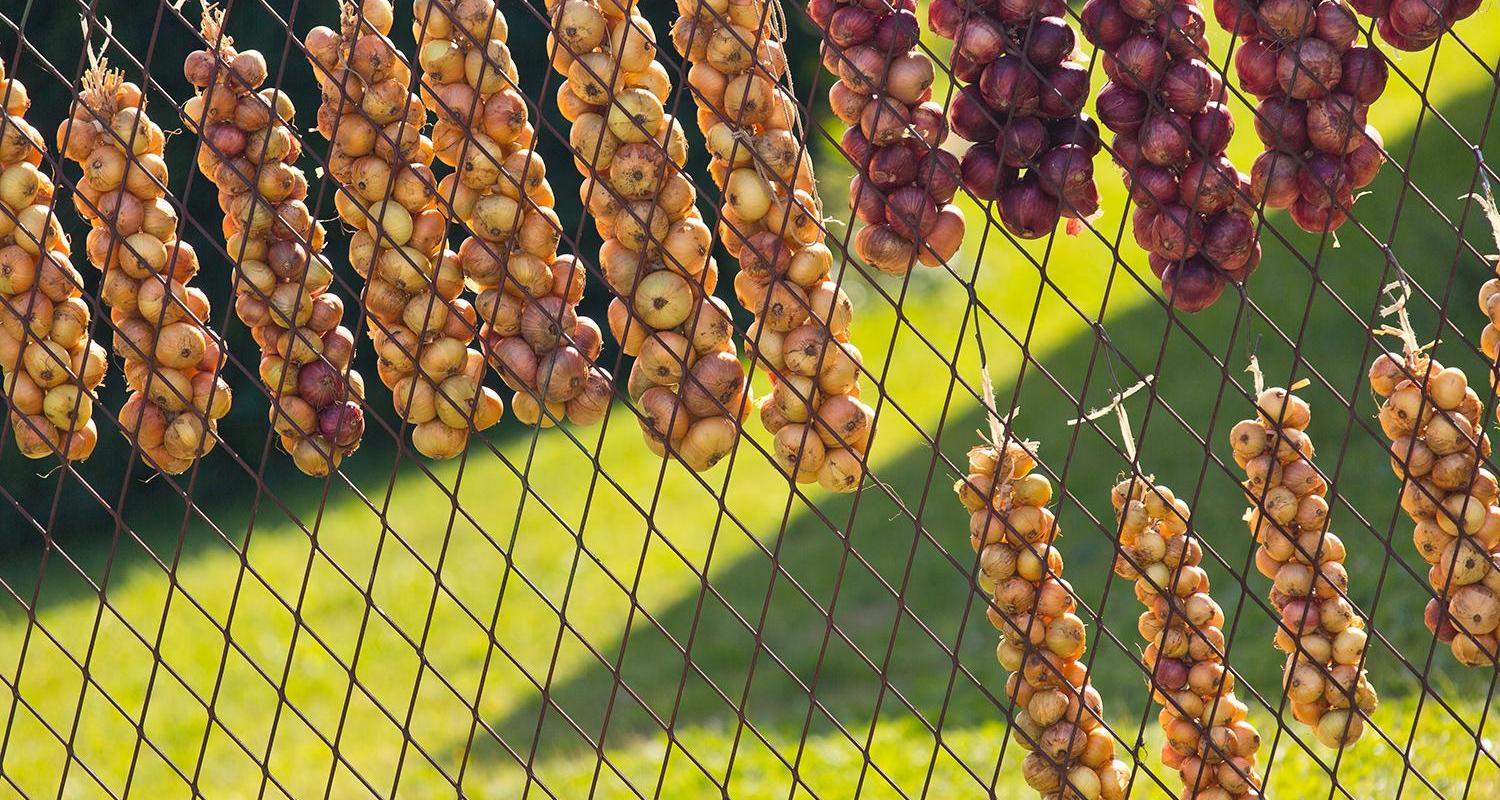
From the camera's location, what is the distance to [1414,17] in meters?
1.09

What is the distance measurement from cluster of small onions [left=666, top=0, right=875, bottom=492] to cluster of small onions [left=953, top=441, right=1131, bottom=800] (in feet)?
0.41

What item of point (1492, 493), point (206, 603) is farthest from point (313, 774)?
point (1492, 493)

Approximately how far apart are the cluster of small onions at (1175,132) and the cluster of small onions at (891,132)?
0.39 ft

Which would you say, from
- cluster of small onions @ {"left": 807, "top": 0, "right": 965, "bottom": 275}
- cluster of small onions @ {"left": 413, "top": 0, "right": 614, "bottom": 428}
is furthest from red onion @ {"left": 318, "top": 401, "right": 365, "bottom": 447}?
cluster of small onions @ {"left": 807, "top": 0, "right": 965, "bottom": 275}

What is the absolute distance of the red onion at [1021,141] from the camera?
3.63 feet

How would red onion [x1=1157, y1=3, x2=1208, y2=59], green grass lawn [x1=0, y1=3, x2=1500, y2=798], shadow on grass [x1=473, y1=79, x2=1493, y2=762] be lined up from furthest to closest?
shadow on grass [x1=473, y1=79, x2=1493, y2=762] < green grass lawn [x1=0, y1=3, x2=1500, y2=798] < red onion [x1=1157, y1=3, x2=1208, y2=59]

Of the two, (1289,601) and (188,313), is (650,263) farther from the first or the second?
(1289,601)

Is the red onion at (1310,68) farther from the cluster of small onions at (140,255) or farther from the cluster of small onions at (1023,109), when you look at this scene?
the cluster of small onions at (140,255)

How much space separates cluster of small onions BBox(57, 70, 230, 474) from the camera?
1.19 meters

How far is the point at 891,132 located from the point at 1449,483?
0.50 metres

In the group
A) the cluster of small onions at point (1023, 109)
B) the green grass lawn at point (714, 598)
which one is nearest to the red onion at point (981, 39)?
the cluster of small onions at point (1023, 109)

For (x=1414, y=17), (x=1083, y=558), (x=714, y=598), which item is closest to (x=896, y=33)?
(x=1414, y=17)

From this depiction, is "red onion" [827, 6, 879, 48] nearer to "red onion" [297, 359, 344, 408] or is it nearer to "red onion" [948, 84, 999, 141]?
"red onion" [948, 84, 999, 141]

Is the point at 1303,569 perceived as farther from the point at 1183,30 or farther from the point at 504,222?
the point at 504,222
